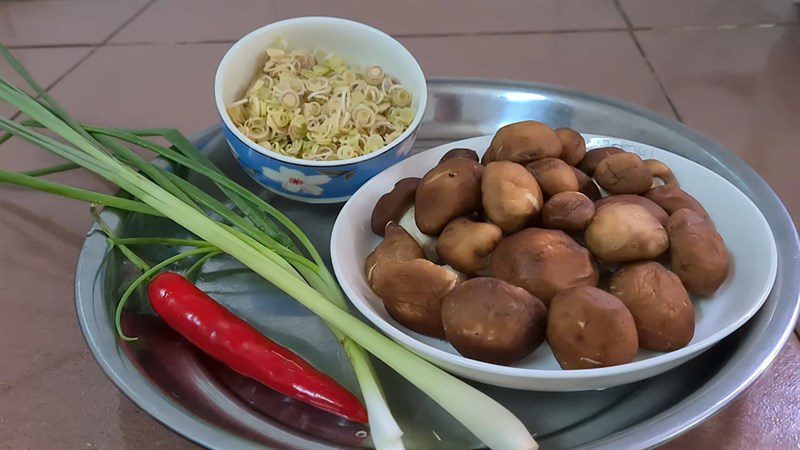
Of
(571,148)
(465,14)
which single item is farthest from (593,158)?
(465,14)

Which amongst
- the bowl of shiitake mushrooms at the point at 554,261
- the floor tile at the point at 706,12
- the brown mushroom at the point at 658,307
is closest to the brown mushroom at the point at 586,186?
the bowl of shiitake mushrooms at the point at 554,261

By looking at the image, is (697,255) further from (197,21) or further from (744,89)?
(197,21)

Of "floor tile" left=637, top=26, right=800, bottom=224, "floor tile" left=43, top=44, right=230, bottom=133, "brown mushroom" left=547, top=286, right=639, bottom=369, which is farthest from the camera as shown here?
"floor tile" left=43, top=44, right=230, bottom=133

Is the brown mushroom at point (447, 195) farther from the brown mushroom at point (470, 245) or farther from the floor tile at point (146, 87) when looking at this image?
the floor tile at point (146, 87)

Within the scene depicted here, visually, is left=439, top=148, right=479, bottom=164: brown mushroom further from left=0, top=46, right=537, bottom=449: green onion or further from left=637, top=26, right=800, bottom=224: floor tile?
left=637, top=26, right=800, bottom=224: floor tile

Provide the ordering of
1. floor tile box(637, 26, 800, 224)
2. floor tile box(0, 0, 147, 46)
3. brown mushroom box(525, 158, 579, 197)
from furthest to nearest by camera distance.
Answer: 1. floor tile box(0, 0, 147, 46)
2. floor tile box(637, 26, 800, 224)
3. brown mushroom box(525, 158, 579, 197)

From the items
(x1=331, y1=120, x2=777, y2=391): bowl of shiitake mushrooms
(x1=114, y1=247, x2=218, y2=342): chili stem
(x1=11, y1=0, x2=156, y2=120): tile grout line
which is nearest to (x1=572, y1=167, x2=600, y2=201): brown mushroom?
(x1=331, y1=120, x2=777, y2=391): bowl of shiitake mushrooms

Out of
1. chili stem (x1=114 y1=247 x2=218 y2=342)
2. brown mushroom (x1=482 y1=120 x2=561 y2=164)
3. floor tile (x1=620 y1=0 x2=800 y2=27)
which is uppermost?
brown mushroom (x1=482 y1=120 x2=561 y2=164)

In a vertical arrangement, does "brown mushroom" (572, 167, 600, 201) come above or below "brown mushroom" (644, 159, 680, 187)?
above
